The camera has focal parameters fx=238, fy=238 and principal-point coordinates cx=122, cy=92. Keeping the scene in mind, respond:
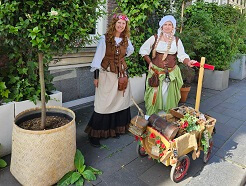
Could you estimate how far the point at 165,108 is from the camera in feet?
12.1

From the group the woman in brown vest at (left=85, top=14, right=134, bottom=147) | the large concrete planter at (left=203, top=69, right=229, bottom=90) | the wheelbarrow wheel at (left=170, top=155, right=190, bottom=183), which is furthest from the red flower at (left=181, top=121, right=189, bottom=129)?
the large concrete planter at (left=203, top=69, right=229, bottom=90)

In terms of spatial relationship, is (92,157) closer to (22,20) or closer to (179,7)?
(22,20)

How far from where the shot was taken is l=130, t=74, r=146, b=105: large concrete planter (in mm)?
4864

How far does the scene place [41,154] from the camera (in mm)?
2295

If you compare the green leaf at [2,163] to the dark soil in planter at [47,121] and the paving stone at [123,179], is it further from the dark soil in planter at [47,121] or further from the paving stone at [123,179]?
→ the paving stone at [123,179]

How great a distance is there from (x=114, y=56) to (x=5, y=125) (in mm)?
1599

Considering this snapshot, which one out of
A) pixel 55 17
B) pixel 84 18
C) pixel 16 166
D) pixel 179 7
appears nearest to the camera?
pixel 55 17

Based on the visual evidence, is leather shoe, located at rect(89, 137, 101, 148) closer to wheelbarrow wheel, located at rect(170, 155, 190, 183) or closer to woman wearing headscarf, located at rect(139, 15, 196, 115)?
woman wearing headscarf, located at rect(139, 15, 196, 115)

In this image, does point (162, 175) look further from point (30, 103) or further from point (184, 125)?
point (30, 103)

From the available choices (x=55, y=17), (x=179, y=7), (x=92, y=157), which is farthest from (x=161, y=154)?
(x=179, y=7)

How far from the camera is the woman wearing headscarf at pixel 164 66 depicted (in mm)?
3424

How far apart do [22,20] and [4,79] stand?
148 centimetres

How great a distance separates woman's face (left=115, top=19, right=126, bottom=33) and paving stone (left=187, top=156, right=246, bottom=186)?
203cm

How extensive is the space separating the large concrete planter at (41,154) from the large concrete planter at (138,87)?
2529mm
